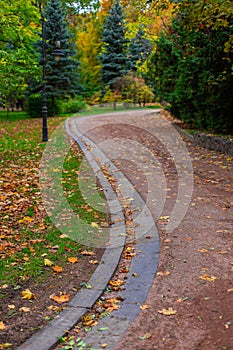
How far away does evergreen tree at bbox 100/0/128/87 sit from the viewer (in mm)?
37000

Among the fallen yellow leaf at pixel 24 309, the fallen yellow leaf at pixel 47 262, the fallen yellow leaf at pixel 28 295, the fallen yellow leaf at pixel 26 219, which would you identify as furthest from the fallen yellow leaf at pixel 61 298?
the fallen yellow leaf at pixel 26 219

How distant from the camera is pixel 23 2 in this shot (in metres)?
11.4

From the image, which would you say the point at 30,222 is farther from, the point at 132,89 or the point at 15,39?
the point at 132,89

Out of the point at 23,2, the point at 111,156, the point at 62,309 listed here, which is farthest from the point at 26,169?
the point at 62,309

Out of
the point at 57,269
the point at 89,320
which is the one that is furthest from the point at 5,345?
the point at 57,269

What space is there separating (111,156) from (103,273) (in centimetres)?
799

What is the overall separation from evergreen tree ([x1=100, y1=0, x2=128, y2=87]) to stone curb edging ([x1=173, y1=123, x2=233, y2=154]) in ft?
75.0

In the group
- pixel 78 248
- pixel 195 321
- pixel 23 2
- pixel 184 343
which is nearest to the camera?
pixel 184 343

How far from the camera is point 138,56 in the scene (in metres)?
39.7

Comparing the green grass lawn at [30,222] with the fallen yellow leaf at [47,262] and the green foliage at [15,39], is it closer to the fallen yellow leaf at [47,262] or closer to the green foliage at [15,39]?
the fallen yellow leaf at [47,262]

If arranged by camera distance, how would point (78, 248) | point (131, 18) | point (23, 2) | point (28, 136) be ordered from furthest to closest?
point (131, 18) < point (28, 136) < point (23, 2) < point (78, 248)

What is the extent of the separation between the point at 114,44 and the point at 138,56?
341 centimetres

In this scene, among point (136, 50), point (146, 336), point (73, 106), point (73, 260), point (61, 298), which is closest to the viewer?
point (146, 336)

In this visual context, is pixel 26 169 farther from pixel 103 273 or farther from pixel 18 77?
pixel 103 273
